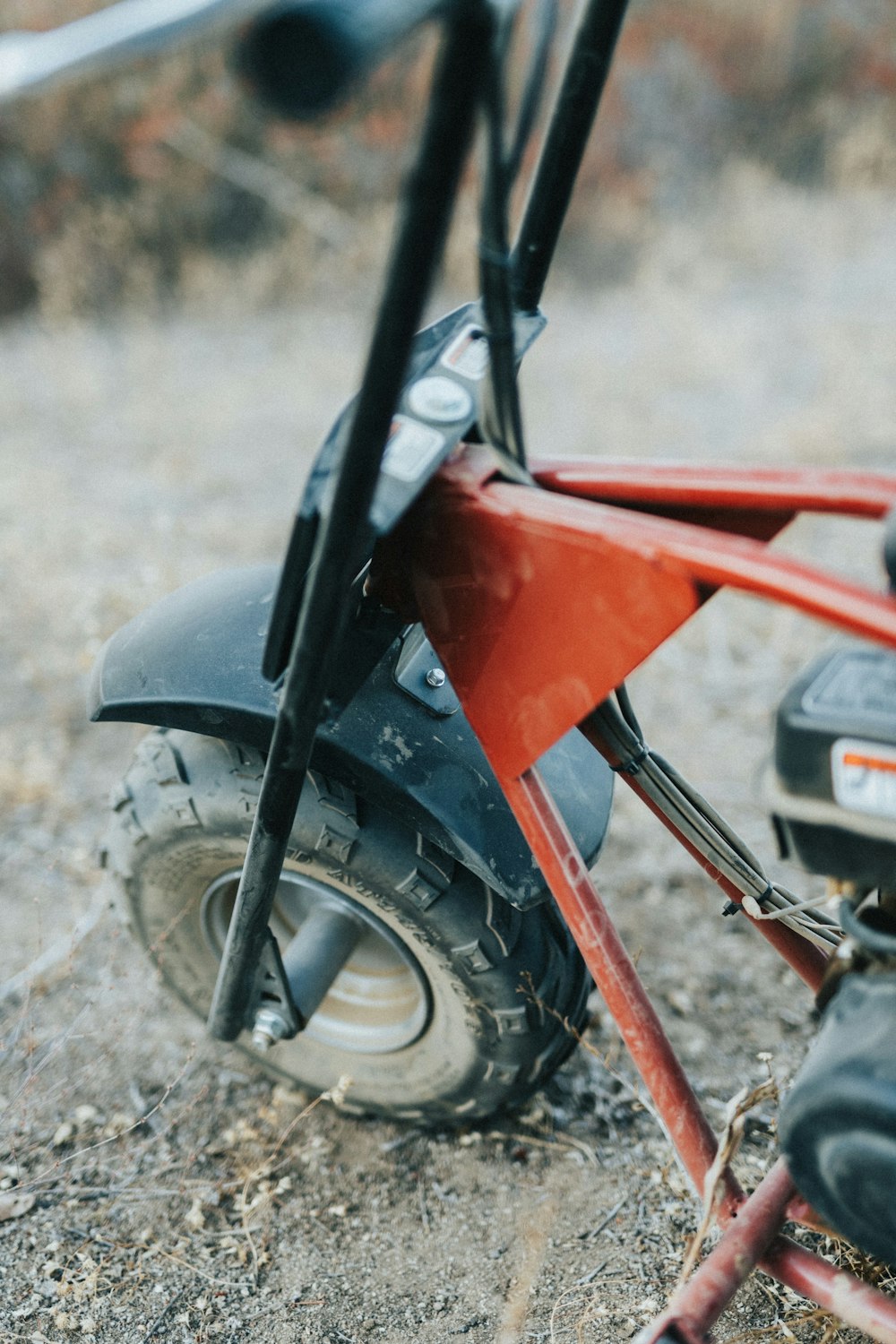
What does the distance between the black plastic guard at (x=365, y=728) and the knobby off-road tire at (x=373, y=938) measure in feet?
0.42

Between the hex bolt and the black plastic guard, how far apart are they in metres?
0.46

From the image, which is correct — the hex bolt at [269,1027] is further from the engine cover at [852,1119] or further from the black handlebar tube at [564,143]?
the black handlebar tube at [564,143]

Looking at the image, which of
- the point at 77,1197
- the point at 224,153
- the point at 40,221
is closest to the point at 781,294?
Result: the point at 224,153

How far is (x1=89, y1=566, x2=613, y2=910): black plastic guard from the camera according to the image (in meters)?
1.63

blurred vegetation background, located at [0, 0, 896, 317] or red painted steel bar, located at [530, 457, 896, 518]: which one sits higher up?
red painted steel bar, located at [530, 457, 896, 518]

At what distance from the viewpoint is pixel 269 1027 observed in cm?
187

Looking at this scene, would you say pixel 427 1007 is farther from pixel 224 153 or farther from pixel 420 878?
pixel 224 153

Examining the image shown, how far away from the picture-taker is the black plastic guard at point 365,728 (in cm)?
163

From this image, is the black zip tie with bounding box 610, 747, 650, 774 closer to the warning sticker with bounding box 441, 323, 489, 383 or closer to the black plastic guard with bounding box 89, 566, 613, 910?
the black plastic guard with bounding box 89, 566, 613, 910

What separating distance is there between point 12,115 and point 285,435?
4158 mm

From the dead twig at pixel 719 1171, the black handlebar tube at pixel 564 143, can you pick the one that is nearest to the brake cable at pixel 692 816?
the dead twig at pixel 719 1171

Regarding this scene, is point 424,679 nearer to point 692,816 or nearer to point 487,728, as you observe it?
point 487,728

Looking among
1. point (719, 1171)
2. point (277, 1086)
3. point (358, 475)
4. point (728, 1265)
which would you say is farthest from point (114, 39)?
point (277, 1086)

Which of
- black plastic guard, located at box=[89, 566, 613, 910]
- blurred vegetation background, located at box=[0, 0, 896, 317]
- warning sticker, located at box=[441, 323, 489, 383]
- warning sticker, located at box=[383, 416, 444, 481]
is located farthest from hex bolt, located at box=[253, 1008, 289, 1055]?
blurred vegetation background, located at box=[0, 0, 896, 317]
